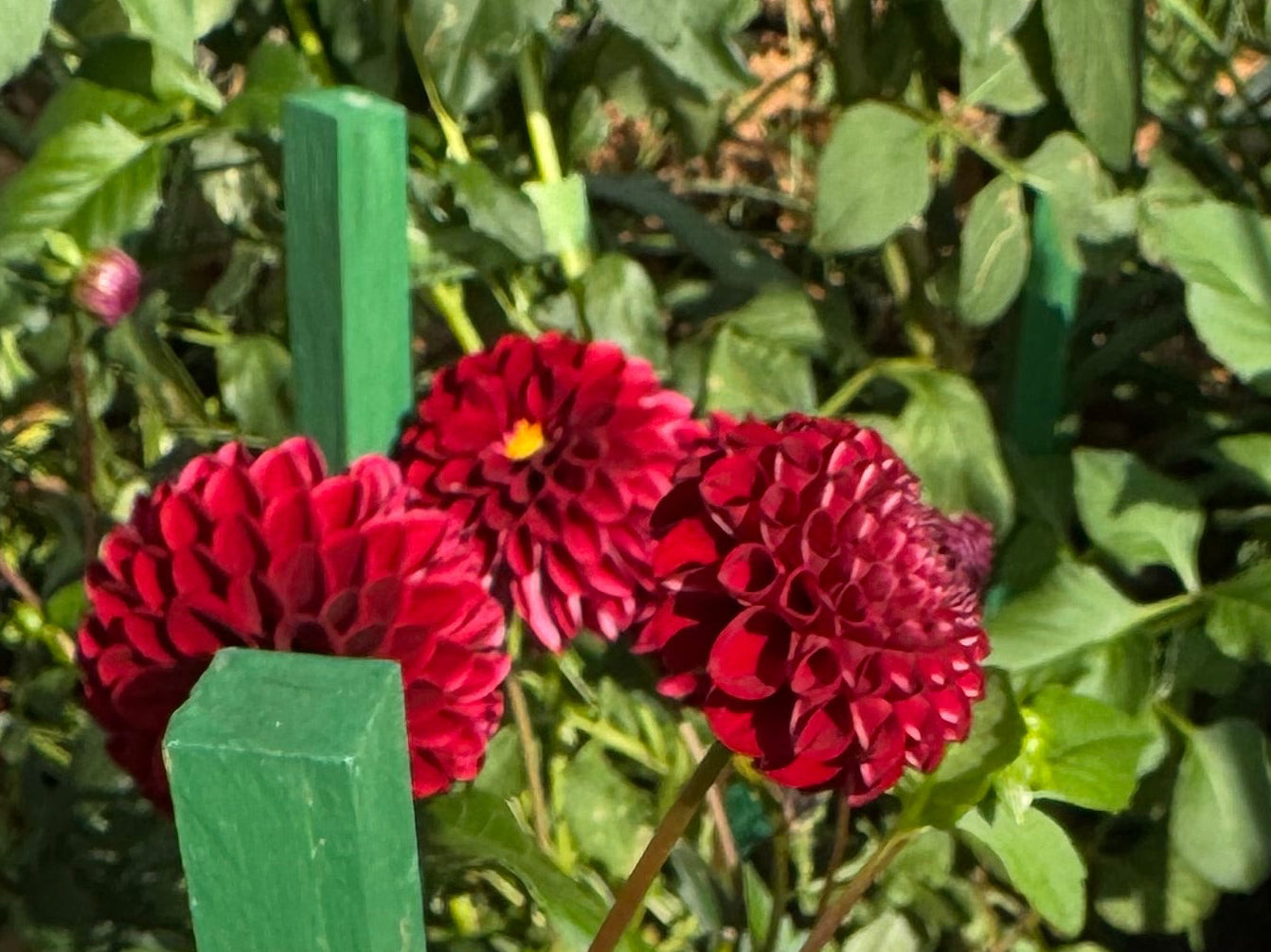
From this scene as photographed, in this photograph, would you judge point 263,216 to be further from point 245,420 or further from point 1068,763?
point 1068,763

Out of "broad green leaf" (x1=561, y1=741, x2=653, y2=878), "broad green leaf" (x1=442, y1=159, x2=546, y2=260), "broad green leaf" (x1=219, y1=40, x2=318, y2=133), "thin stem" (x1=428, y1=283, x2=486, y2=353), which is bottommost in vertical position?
"broad green leaf" (x1=561, y1=741, x2=653, y2=878)

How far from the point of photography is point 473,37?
0.67m

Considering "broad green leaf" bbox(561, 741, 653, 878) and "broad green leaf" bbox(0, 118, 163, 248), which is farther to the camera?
"broad green leaf" bbox(561, 741, 653, 878)

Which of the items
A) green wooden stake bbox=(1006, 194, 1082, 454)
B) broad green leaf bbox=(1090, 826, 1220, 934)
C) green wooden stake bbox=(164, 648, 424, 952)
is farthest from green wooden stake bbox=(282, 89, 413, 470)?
broad green leaf bbox=(1090, 826, 1220, 934)

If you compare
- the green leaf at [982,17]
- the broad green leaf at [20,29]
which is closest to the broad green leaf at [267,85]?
the broad green leaf at [20,29]

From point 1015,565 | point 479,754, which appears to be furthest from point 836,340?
point 479,754

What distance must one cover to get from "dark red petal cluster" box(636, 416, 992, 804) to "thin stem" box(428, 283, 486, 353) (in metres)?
0.35

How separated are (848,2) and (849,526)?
0.52m

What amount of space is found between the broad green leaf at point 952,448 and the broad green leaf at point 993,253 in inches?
1.9

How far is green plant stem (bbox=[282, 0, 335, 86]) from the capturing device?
79cm

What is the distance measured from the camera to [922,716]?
0.46m

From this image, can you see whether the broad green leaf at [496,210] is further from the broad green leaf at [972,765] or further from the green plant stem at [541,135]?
the broad green leaf at [972,765]

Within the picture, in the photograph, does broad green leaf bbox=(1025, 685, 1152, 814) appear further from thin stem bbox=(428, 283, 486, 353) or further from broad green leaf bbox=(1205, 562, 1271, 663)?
thin stem bbox=(428, 283, 486, 353)

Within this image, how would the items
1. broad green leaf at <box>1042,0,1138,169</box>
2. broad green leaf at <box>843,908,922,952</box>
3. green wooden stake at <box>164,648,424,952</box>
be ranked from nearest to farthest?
green wooden stake at <box>164,648,424,952</box>
broad green leaf at <box>1042,0,1138,169</box>
broad green leaf at <box>843,908,922,952</box>
